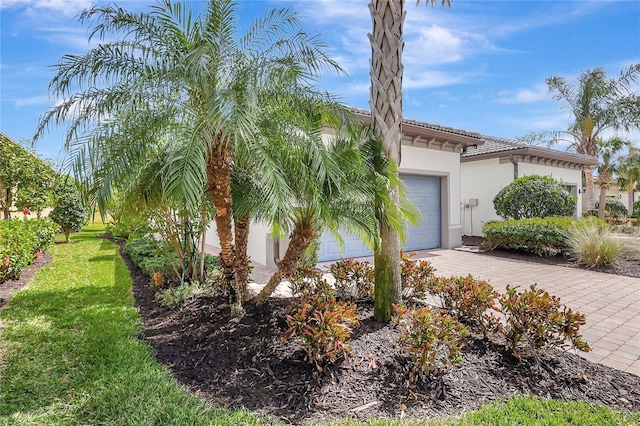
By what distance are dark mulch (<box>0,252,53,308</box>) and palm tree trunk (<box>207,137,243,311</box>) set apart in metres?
4.34

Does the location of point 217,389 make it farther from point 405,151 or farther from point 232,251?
point 405,151

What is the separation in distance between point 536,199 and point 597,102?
35.6 ft

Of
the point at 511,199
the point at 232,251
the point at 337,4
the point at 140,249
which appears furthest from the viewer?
the point at 511,199

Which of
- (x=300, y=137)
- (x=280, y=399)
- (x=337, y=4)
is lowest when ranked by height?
(x=280, y=399)

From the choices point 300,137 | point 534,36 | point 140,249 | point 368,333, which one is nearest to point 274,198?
point 300,137

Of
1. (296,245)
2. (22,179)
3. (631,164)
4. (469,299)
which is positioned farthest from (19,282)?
(631,164)

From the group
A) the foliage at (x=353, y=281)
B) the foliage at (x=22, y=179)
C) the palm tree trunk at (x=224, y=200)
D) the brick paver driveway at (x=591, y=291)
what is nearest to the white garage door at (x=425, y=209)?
the brick paver driveway at (x=591, y=291)

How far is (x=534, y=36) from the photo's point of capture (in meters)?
8.21

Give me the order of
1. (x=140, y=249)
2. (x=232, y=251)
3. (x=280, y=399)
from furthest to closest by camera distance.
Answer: (x=140, y=249) < (x=232, y=251) < (x=280, y=399)

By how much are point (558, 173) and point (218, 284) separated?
19.7m

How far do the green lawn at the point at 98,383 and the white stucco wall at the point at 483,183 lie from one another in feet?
48.1

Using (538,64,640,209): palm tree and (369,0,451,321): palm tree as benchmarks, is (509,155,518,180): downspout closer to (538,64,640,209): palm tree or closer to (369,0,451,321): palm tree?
(538,64,640,209): palm tree

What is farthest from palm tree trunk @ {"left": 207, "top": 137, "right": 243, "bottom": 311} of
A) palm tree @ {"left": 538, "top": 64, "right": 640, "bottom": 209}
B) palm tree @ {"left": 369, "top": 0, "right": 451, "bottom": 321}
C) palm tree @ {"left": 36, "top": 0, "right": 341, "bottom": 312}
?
palm tree @ {"left": 538, "top": 64, "right": 640, "bottom": 209}

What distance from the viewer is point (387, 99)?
4293 millimetres
